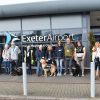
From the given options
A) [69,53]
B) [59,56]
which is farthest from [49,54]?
[69,53]

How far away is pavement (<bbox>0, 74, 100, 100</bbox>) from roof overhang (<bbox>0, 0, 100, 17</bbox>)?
3.16 metres

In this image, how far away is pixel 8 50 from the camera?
52.5 ft

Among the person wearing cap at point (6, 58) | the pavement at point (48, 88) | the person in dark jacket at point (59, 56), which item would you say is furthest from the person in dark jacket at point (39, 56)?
the person wearing cap at point (6, 58)

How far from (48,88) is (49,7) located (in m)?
5.13

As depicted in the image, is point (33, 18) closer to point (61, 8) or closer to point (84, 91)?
point (61, 8)

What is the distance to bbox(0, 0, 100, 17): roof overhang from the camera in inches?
615

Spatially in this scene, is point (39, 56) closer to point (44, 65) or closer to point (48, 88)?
point (44, 65)

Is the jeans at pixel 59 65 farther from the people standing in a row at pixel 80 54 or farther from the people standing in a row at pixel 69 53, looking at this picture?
the people standing in a row at pixel 80 54

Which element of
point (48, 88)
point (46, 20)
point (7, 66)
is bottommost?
point (48, 88)

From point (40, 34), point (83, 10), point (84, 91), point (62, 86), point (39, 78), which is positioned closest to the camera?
point (84, 91)

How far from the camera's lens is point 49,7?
15.9 metres

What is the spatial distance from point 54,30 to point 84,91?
5986 mm

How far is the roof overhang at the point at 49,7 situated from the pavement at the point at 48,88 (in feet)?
10.4

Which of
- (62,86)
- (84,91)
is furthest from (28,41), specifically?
(84,91)
